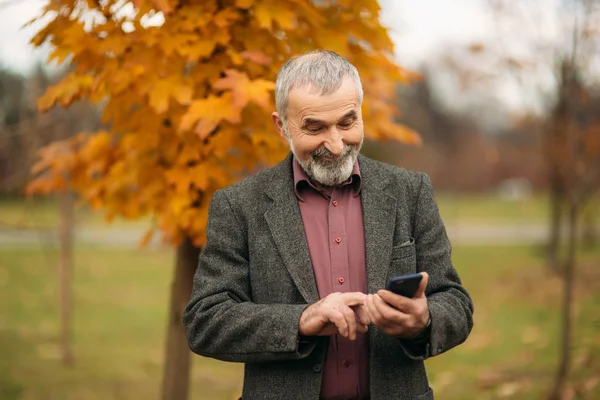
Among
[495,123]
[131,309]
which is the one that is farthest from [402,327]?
[495,123]

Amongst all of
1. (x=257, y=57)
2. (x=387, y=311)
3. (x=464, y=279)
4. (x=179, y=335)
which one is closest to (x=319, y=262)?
(x=387, y=311)

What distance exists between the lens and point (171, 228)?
10.0ft

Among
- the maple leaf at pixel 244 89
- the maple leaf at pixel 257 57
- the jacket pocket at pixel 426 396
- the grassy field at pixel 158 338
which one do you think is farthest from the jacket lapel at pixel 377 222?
the grassy field at pixel 158 338

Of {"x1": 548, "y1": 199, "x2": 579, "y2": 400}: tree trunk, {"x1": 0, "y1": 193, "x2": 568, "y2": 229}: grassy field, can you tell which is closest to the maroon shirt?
{"x1": 548, "y1": 199, "x2": 579, "y2": 400}: tree trunk

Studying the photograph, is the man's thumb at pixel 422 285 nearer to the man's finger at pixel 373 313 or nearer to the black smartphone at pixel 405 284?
the black smartphone at pixel 405 284

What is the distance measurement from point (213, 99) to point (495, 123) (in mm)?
34054

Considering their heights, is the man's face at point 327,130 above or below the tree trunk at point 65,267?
above

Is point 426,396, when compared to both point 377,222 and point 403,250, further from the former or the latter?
point 377,222

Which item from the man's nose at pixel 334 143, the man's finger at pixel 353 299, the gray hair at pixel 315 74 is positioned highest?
the gray hair at pixel 315 74

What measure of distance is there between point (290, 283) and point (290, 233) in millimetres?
157

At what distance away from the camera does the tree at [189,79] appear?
9.14ft

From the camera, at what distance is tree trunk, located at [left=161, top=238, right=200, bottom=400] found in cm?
351

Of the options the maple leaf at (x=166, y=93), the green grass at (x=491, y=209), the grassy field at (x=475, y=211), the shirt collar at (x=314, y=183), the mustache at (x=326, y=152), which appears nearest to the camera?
the mustache at (x=326, y=152)

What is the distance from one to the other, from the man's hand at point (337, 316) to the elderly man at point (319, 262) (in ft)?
0.08
